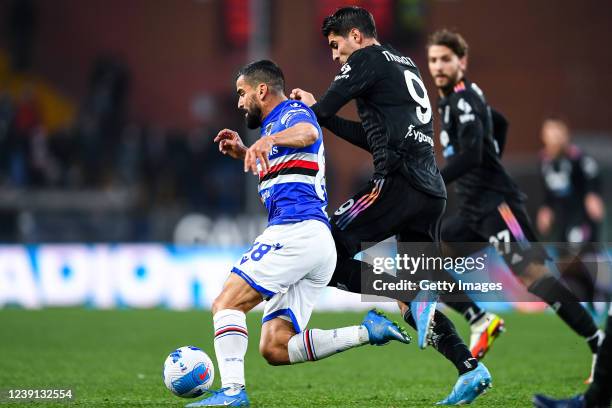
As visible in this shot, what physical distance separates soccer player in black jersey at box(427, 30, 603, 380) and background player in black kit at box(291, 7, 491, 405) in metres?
1.33

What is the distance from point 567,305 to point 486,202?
3.32 feet

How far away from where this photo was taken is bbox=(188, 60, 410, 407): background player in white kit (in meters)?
5.91

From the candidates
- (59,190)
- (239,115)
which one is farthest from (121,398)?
(239,115)

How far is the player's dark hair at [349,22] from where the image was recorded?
649cm

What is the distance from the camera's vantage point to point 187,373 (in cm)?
613

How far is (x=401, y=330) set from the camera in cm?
622

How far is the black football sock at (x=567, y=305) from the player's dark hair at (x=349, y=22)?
8.58 ft

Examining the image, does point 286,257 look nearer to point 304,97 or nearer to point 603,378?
point 304,97

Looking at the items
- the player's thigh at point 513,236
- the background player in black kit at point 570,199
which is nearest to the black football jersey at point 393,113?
the player's thigh at point 513,236

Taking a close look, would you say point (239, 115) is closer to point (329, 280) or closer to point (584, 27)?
point (584, 27)

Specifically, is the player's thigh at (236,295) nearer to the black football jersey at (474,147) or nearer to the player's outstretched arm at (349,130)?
the player's outstretched arm at (349,130)

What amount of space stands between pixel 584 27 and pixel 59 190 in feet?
46.4

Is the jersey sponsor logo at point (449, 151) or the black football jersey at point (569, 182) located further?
the black football jersey at point (569, 182)

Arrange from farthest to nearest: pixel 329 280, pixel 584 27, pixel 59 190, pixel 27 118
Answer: pixel 584 27
pixel 27 118
pixel 59 190
pixel 329 280
